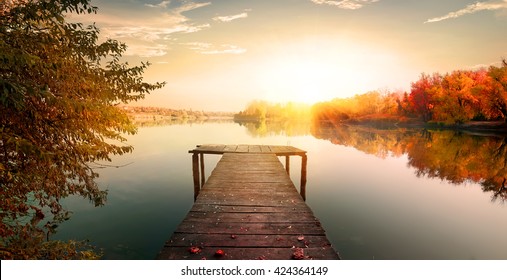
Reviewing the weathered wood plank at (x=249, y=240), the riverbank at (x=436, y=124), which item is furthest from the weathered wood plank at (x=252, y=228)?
the riverbank at (x=436, y=124)

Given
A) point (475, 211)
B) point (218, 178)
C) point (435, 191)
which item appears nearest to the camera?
point (218, 178)

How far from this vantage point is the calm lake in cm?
1094

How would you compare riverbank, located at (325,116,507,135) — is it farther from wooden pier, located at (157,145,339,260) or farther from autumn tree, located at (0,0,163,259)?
autumn tree, located at (0,0,163,259)

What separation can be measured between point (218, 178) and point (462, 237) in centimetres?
1080

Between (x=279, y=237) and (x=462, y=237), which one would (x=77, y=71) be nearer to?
(x=279, y=237)

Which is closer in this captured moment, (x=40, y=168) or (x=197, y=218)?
(x=197, y=218)

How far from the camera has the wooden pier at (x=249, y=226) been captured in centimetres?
482

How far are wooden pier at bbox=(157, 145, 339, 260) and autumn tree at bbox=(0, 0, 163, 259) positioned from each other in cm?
312

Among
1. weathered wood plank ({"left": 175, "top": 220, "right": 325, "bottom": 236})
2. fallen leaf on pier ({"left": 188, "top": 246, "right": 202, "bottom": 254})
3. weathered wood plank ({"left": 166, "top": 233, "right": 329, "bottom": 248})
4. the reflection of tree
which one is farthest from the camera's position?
the reflection of tree

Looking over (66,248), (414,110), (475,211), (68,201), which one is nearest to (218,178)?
(66,248)

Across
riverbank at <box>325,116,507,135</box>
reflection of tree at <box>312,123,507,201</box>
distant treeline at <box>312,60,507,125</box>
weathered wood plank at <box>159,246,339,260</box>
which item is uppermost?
distant treeline at <box>312,60,507,125</box>

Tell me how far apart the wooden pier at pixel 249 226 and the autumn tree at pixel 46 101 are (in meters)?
3.12

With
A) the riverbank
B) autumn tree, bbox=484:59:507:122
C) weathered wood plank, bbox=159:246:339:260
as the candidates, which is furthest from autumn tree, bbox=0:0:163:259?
the riverbank

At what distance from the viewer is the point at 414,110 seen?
79.9 m
